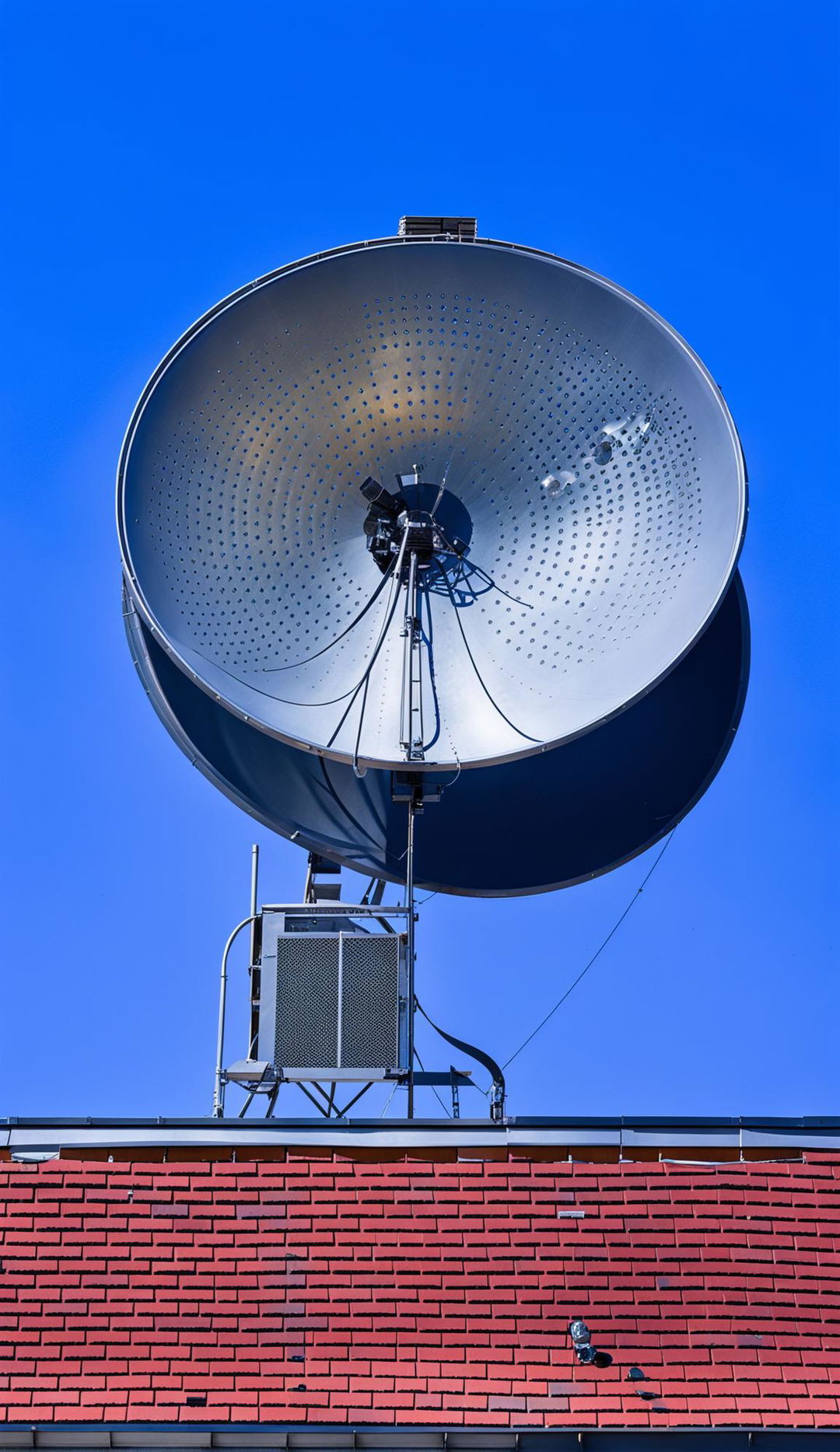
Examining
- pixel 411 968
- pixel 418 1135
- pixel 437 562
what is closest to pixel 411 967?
pixel 411 968

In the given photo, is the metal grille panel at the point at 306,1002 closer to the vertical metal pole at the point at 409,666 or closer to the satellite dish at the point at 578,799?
the vertical metal pole at the point at 409,666

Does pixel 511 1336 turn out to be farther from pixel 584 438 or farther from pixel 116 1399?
pixel 584 438

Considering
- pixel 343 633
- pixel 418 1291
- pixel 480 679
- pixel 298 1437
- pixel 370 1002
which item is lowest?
pixel 298 1437

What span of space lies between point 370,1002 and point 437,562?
4.11m

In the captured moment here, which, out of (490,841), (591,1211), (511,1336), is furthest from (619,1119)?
(490,841)

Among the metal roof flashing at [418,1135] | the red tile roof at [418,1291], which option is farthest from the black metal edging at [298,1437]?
the metal roof flashing at [418,1135]

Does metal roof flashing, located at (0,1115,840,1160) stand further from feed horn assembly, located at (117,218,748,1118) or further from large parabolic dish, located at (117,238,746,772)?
large parabolic dish, located at (117,238,746,772)

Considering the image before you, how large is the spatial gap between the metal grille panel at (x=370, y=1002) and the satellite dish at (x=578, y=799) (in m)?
2.11

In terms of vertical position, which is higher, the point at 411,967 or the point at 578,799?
the point at 578,799

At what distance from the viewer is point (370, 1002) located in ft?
49.5

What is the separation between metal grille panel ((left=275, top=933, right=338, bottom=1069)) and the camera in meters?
15.0

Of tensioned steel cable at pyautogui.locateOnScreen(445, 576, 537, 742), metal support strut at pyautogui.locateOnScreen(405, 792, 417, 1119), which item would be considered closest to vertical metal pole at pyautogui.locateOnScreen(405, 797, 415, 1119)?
metal support strut at pyautogui.locateOnScreen(405, 792, 417, 1119)

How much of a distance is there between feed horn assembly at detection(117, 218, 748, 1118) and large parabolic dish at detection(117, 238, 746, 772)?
0.8 inches

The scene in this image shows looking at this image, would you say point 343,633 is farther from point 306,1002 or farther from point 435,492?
point 306,1002
